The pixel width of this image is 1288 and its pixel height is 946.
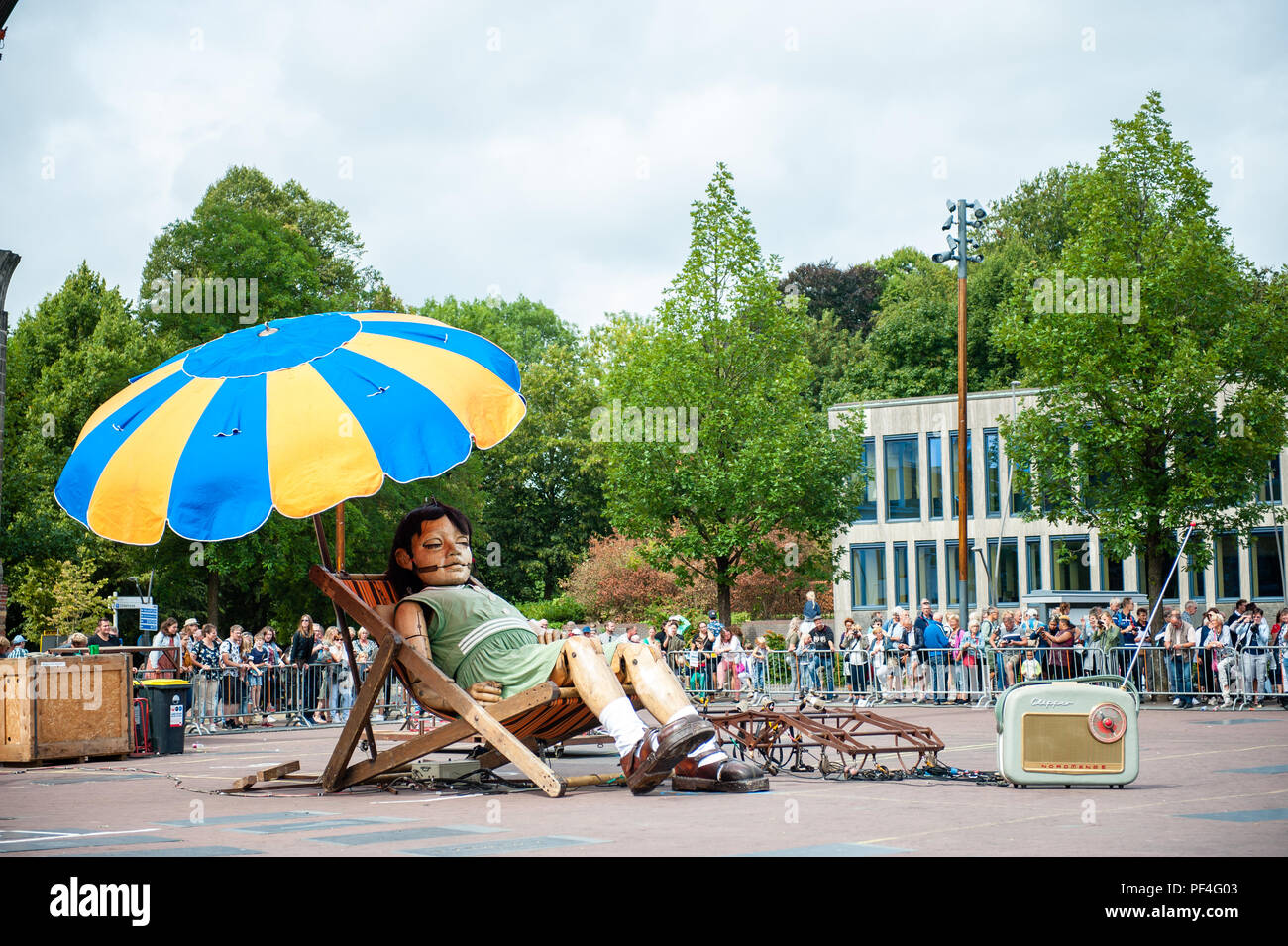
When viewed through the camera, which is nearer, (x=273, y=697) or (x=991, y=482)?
(x=273, y=697)

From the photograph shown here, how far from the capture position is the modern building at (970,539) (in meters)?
47.0

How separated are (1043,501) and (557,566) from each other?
3846 cm

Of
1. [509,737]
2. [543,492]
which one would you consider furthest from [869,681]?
[543,492]

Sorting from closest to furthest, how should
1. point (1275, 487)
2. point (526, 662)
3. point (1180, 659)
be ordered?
point (526, 662) → point (1180, 659) → point (1275, 487)

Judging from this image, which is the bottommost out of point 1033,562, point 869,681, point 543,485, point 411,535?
point 869,681

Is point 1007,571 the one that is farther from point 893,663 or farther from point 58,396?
point 58,396

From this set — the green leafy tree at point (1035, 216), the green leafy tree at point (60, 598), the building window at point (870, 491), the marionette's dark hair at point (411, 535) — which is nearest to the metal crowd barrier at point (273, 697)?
the marionette's dark hair at point (411, 535)

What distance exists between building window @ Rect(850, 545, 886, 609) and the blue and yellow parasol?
41.8 meters

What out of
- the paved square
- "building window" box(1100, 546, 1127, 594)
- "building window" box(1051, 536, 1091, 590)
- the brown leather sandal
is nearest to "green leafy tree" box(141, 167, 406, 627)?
"building window" box(1051, 536, 1091, 590)

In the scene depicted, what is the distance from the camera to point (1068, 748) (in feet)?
33.0

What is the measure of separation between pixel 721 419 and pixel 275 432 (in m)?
24.9
